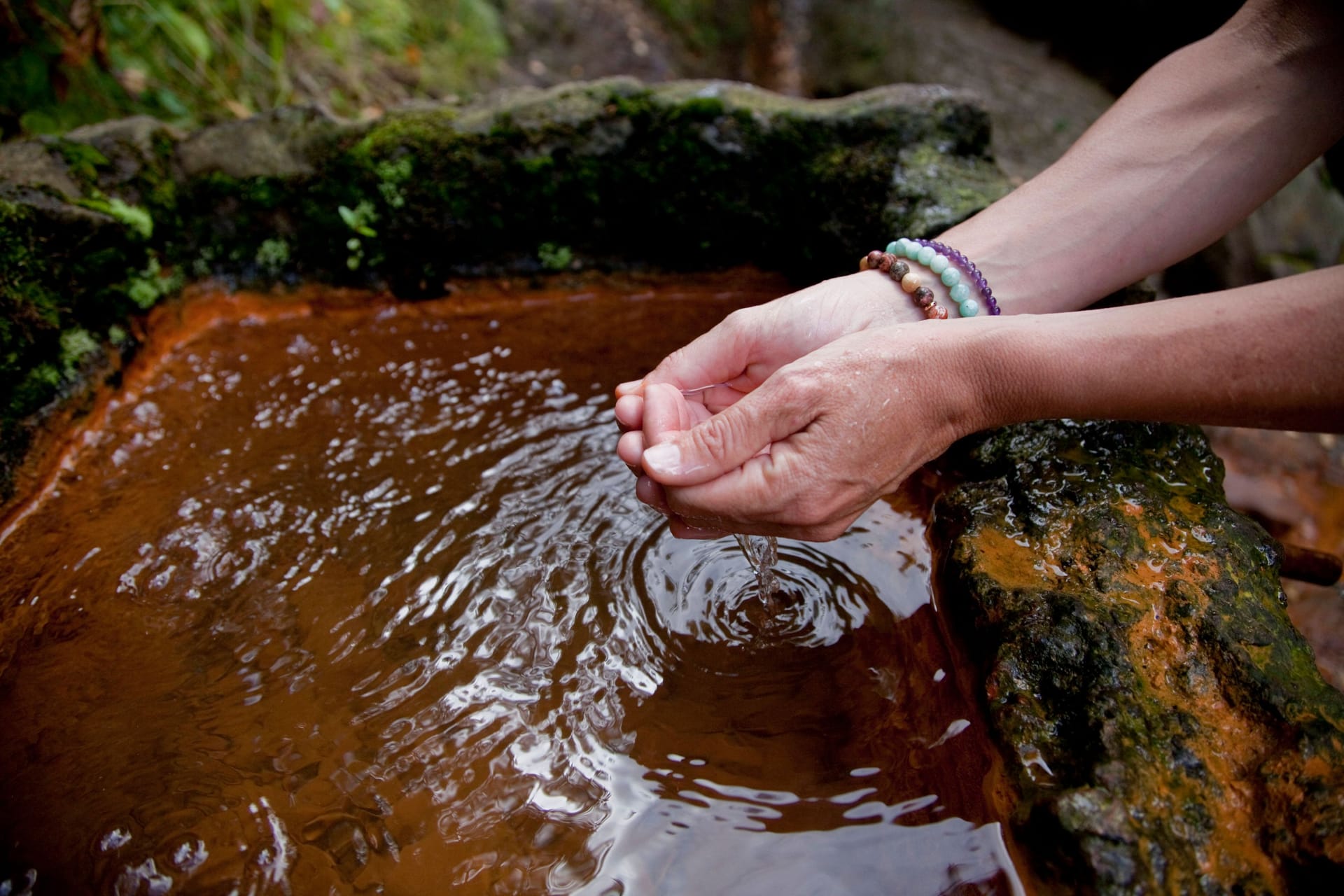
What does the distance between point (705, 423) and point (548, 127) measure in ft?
5.46

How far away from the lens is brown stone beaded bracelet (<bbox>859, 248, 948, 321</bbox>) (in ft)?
6.29

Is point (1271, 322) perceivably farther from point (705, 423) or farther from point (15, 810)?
point (15, 810)

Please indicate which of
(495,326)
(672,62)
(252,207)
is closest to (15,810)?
(495,326)

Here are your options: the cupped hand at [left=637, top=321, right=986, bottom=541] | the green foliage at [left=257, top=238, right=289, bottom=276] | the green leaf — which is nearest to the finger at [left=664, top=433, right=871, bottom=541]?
the cupped hand at [left=637, top=321, right=986, bottom=541]

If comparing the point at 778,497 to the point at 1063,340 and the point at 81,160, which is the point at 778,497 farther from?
the point at 81,160

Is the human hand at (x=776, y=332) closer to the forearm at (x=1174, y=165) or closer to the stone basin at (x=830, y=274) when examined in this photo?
the forearm at (x=1174, y=165)

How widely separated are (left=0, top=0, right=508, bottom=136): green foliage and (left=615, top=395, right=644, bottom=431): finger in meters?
2.89

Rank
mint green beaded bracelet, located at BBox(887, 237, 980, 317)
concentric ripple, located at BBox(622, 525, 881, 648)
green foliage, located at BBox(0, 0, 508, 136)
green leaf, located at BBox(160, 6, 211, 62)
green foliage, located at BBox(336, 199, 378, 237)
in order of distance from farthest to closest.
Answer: green leaf, located at BBox(160, 6, 211, 62)
green foliage, located at BBox(0, 0, 508, 136)
green foliage, located at BBox(336, 199, 378, 237)
mint green beaded bracelet, located at BBox(887, 237, 980, 317)
concentric ripple, located at BBox(622, 525, 881, 648)

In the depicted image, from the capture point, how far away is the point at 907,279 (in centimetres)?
195

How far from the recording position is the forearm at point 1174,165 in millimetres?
1672

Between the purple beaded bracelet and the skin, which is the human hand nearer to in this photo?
the skin

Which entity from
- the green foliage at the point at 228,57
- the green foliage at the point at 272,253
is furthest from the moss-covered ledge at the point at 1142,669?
the green foliage at the point at 228,57

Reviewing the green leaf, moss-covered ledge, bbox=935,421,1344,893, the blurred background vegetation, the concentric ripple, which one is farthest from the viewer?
the green leaf

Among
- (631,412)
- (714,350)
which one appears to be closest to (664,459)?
(631,412)
